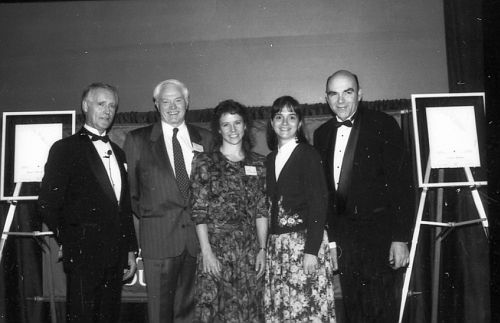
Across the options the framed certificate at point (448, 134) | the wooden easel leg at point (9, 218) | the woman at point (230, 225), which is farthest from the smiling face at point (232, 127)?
the wooden easel leg at point (9, 218)

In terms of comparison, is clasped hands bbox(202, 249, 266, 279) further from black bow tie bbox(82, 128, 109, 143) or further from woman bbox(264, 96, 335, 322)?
black bow tie bbox(82, 128, 109, 143)

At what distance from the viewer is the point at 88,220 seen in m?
2.94

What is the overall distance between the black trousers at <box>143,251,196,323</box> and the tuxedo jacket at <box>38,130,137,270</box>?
0.25 metres

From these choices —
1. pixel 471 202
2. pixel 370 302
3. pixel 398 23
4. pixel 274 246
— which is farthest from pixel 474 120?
pixel 274 246

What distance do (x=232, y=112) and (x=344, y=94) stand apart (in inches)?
28.3

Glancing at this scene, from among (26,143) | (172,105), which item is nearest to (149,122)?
(172,105)

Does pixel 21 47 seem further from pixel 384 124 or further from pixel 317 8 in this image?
pixel 384 124

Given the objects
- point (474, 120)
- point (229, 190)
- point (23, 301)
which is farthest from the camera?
point (23, 301)

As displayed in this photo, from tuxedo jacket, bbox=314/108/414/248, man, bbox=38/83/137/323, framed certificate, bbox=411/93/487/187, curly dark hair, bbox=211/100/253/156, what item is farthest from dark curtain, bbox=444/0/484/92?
man, bbox=38/83/137/323

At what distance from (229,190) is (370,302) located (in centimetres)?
105

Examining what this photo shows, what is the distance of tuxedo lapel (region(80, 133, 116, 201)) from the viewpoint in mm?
2984

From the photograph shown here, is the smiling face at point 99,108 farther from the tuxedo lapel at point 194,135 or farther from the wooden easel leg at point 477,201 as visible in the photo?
the wooden easel leg at point 477,201

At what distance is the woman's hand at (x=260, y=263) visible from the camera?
2.77 meters

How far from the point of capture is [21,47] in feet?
14.6
